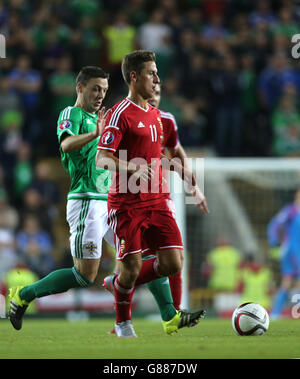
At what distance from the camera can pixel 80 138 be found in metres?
6.55

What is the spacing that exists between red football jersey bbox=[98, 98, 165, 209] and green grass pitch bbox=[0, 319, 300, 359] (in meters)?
1.10

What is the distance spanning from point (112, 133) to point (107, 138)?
0.20 ft

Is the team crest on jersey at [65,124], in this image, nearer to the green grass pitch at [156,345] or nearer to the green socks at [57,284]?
the green socks at [57,284]

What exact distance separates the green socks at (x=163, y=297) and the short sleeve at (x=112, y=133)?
4.27ft

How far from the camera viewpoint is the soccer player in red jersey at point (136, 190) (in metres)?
6.50

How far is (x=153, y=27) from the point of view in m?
16.0

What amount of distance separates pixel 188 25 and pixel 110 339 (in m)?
10.6

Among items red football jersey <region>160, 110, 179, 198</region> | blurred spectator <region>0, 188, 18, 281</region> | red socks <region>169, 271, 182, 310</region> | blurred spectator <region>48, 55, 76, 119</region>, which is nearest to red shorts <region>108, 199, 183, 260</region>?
red socks <region>169, 271, 182, 310</region>

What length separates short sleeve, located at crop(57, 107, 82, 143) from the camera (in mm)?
6785

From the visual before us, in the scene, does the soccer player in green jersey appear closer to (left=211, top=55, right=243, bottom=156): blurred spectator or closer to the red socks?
the red socks

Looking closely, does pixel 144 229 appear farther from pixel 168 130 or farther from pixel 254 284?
pixel 254 284

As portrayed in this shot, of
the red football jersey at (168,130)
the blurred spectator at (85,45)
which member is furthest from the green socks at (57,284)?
the blurred spectator at (85,45)

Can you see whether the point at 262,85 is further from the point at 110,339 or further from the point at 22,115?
the point at 110,339
